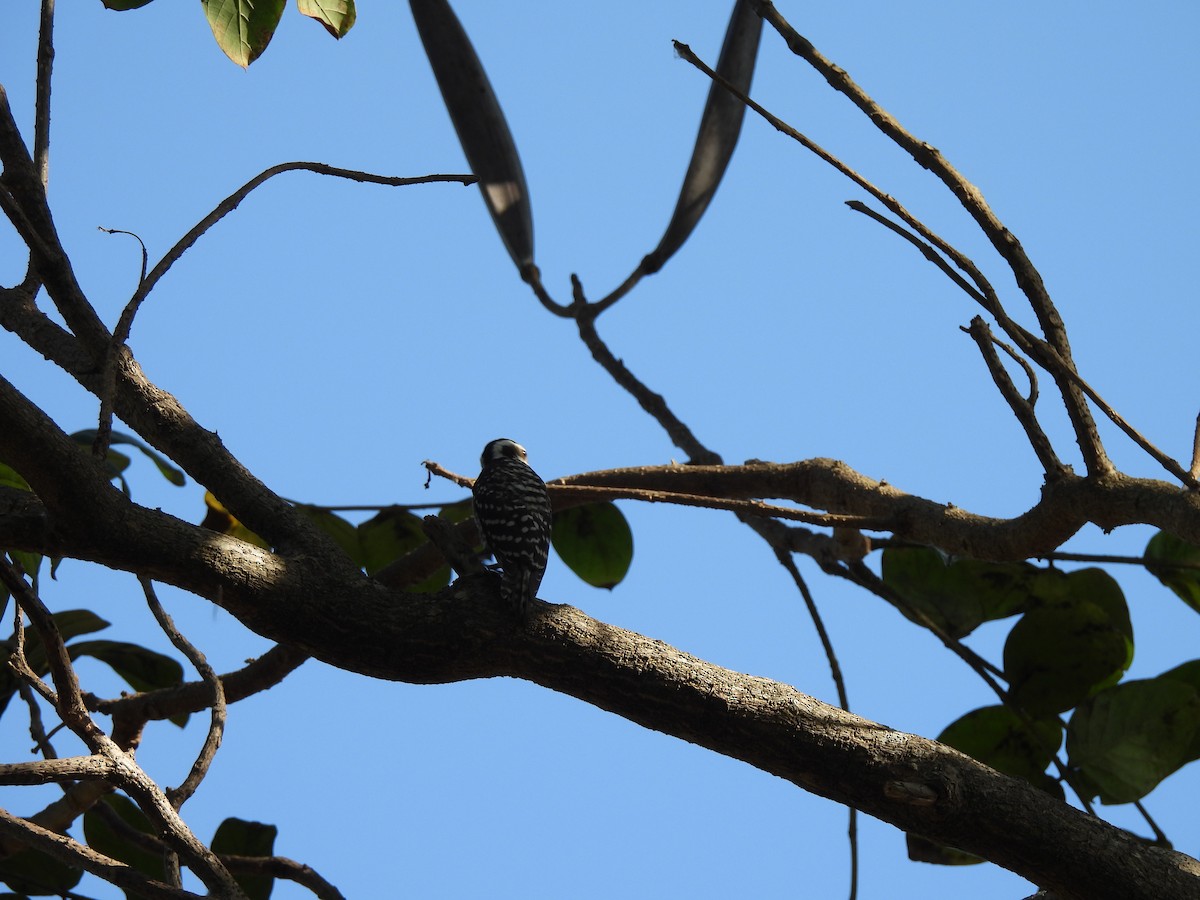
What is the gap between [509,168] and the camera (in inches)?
147

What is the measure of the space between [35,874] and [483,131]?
8.82 ft

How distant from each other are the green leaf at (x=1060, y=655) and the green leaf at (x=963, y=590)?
0.59 ft

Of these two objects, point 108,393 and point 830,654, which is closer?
point 108,393

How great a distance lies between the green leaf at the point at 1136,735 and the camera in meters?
2.24

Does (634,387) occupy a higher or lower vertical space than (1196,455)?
higher

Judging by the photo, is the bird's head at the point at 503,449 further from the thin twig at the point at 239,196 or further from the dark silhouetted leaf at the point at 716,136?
the thin twig at the point at 239,196

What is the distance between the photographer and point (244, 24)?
227 cm

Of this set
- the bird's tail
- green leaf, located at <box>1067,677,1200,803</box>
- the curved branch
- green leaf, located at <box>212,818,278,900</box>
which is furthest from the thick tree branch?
green leaf, located at <box>212,818,278,900</box>

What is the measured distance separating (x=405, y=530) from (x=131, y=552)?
1570 millimetres

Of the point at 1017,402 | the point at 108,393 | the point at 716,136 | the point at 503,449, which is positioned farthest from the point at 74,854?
the point at 716,136

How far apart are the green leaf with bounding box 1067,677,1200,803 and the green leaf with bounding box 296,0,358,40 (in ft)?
7.37

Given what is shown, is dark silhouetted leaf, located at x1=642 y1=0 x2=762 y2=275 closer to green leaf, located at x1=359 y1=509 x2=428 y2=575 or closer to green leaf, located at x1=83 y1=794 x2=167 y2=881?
green leaf, located at x1=359 y1=509 x2=428 y2=575

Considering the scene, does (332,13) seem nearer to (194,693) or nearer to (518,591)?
(518,591)

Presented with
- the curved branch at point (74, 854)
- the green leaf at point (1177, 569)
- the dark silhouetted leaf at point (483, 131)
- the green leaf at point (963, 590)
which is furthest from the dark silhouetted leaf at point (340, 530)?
the green leaf at point (1177, 569)
